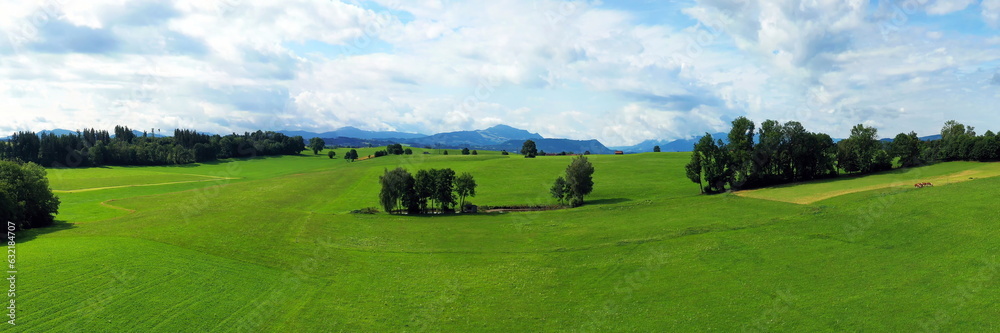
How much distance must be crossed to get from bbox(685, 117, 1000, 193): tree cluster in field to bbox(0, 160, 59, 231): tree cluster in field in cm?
9456

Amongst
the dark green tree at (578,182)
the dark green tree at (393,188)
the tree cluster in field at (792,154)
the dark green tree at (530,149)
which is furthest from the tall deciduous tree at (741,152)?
the dark green tree at (530,149)

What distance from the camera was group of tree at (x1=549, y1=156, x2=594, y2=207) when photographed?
75500 millimetres

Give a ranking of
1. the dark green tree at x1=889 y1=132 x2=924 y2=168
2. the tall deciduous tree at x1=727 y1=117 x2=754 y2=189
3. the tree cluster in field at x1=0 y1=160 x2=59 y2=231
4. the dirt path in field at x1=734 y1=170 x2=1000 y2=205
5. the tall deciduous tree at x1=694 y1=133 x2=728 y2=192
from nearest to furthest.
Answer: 1. the tree cluster in field at x1=0 y1=160 x2=59 y2=231
2. the dirt path in field at x1=734 y1=170 x2=1000 y2=205
3. the tall deciduous tree at x1=694 y1=133 x2=728 y2=192
4. the tall deciduous tree at x1=727 y1=117 x2=754 y2=189
5. the dark green tree at x1=889 y1=132 x2=924 y2=168

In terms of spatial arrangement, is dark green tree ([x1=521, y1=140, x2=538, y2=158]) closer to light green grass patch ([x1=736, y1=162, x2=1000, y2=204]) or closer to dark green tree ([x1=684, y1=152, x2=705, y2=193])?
dark green tree ([x1=684, y1=152, x2=705, y2=193])

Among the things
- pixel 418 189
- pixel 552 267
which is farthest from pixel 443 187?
pixel 552 267

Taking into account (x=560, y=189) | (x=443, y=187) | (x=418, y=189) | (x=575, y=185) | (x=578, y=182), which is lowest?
(x=560, y=189)

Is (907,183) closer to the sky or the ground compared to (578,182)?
closer to the sky

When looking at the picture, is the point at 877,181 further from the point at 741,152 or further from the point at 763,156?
the point at 741,152

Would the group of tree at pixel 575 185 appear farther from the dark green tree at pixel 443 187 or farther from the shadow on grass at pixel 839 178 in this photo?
the shadow on grass at pixel 839 178

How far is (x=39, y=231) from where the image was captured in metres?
52.6

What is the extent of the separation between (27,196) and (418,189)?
161ft

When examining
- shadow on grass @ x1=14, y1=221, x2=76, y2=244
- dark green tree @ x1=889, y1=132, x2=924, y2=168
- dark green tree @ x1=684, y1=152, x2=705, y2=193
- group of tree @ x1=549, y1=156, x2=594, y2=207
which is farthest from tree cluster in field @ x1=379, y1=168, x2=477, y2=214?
dark green tree @ x1=889, y1=132, x2=924, y2=168

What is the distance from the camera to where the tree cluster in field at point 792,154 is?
77.9 m

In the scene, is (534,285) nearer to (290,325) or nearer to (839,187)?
(290,325)
